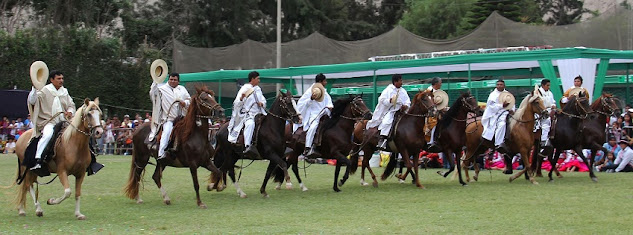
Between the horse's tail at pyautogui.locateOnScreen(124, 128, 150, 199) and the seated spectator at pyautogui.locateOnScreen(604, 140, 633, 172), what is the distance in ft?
40.8

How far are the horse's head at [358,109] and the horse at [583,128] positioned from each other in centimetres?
472

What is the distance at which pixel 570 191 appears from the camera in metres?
15.8

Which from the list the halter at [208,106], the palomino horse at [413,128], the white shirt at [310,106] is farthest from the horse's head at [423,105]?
the halter at [208,106]

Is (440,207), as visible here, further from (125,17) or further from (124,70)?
(125,17)

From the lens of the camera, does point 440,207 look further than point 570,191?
No

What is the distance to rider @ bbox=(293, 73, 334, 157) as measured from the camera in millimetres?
16953

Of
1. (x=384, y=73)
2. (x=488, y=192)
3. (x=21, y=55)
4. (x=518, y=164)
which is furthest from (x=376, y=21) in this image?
(x=488, y=192)

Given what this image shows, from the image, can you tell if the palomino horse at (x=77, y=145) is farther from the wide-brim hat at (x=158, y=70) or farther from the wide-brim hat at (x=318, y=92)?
the wide-brim hat at (x=318, y=92)

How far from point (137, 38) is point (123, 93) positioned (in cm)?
1022

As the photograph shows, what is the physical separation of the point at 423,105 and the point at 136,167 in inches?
227

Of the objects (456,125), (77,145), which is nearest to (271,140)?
(456,125)

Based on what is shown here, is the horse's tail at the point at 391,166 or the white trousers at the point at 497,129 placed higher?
the white trousers at the point at 497,129

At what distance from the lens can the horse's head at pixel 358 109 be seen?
16.6 metres

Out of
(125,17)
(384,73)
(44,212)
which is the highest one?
(125,17)
